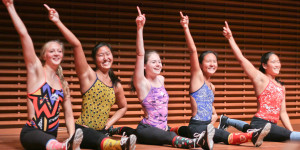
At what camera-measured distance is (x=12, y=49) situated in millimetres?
5789

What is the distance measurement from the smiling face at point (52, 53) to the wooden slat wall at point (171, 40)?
8.35 ft

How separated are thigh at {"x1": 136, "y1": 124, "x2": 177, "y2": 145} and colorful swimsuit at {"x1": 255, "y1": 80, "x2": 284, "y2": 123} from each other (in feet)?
4.15

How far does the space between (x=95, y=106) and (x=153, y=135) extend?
69 centimetres

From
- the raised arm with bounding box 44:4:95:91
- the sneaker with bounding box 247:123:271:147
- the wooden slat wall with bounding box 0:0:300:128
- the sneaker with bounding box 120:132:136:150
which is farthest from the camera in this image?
the wooden slat wall with bounding box 0:0:300:128

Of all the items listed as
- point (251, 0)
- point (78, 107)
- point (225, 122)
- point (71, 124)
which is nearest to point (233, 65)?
point (251, 0)

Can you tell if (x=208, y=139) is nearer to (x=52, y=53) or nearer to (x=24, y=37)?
(x=52, y=53)

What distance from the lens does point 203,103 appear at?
161 inches

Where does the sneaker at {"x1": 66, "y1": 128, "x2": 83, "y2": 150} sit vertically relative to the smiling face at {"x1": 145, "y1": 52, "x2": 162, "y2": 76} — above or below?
below

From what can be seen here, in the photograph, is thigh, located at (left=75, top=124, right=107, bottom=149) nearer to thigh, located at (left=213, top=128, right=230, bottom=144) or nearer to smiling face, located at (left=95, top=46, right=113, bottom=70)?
smiling face, located at (left=95, top=46, right=113, bottom=70)

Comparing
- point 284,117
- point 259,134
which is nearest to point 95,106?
point 259,134

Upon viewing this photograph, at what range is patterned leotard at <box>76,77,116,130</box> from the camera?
3.73m

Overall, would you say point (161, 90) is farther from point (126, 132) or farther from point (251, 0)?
point (251, 0)

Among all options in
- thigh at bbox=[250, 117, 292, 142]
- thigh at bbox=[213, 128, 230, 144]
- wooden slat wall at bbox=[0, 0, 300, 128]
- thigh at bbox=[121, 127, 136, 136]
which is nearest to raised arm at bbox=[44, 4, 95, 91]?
thigh at bbox=[121, 127, 136, 136]

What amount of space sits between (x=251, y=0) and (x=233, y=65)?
135 centimetres
